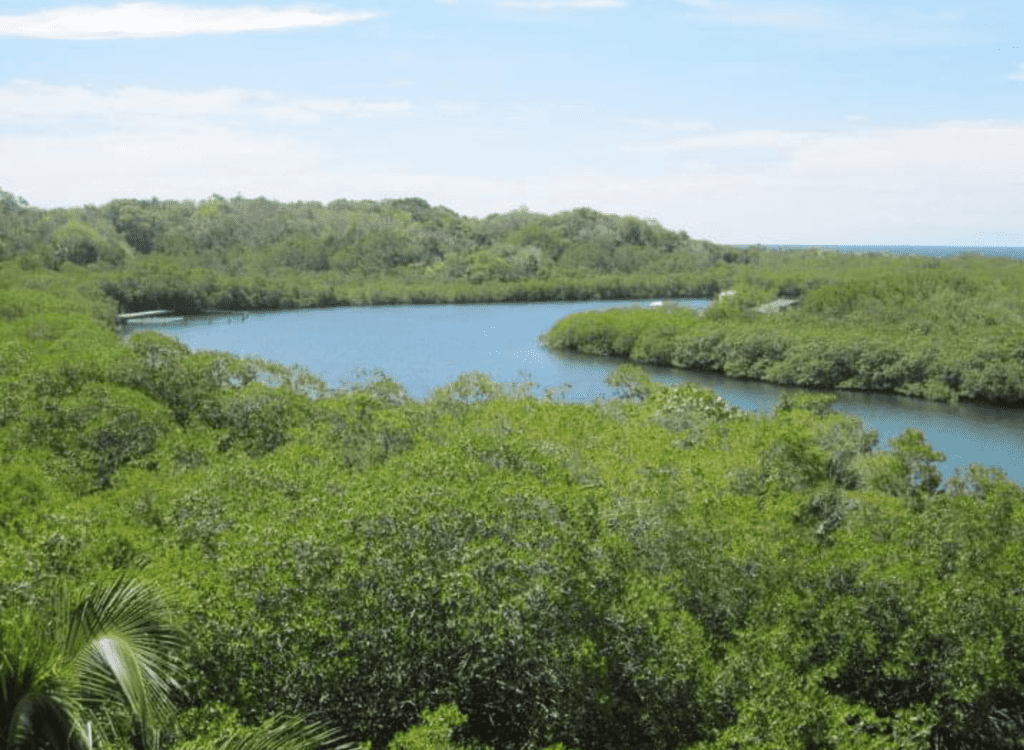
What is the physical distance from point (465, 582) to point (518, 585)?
0.65m

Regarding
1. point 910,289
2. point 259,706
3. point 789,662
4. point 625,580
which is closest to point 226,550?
point 259,706

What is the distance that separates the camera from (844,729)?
37.5ft

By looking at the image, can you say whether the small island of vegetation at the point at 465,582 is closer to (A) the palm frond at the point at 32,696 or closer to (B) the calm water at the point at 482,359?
(A) the palm frond at the point at 32,696

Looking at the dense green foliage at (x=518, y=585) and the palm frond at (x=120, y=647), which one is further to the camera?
the dense green foliage at (x=518, y=585)

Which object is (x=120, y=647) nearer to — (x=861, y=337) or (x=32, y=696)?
(x=32, y=696)

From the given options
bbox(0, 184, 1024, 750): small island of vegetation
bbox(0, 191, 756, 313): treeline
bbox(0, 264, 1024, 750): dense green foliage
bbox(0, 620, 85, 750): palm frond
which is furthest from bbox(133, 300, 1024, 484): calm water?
bbox(0, 620, 85, 750): palm frond

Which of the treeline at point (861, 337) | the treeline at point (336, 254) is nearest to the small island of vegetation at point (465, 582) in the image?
the treeline at point (861, 337)

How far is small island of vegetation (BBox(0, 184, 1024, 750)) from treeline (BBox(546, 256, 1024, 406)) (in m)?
41.3

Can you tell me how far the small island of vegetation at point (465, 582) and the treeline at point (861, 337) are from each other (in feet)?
135

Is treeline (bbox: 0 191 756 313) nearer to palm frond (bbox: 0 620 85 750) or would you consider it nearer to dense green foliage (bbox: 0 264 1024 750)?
dense green foliage (bbox: 0 264 1024 750)

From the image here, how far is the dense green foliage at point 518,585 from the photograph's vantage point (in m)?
11.1

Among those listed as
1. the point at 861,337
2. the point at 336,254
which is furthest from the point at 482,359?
the point at 336,254

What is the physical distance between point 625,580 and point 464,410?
1559 centimetres

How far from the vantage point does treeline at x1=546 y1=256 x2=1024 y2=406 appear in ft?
217
